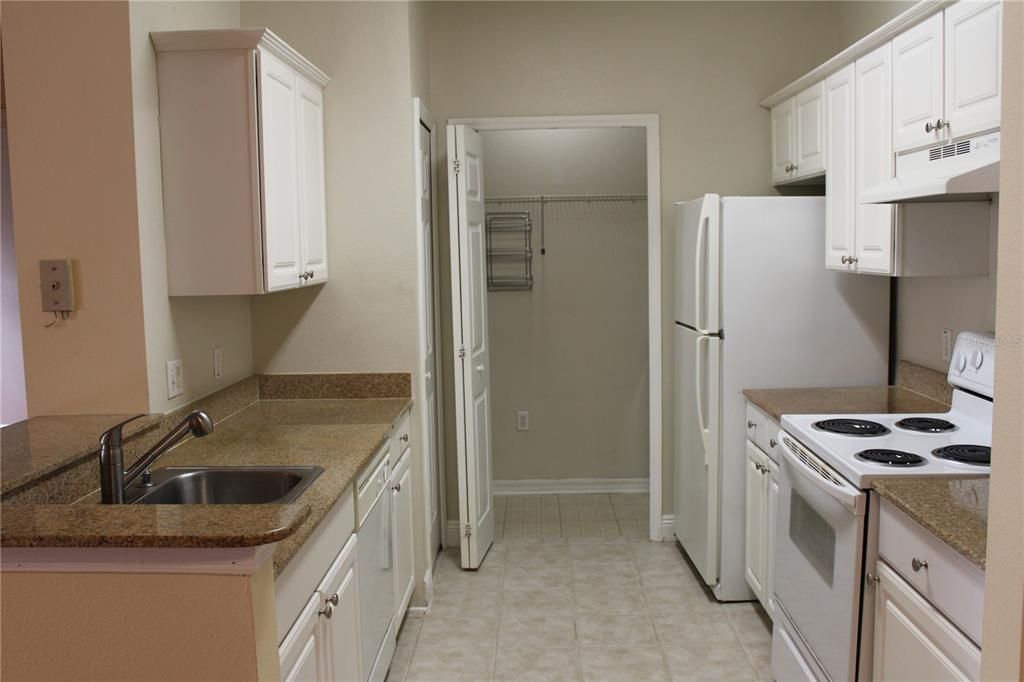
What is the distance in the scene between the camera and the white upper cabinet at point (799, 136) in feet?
12.1

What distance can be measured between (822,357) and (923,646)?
1769 millimetres

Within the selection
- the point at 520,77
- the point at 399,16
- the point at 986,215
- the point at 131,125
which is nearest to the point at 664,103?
the point at 520,77

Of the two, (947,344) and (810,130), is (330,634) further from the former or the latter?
(810,130)

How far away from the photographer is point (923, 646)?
2.04 metres

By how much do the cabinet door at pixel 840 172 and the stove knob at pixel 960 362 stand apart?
52cm

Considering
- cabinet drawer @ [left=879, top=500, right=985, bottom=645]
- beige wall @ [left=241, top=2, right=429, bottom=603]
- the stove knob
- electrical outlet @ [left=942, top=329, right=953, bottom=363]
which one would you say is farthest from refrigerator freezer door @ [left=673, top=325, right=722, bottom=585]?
cabinet drawer @ [left=879, top=500, right=985, bottom=645]

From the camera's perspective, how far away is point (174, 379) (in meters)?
2.80

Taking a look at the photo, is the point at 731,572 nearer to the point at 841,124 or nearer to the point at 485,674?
the point at 485,674

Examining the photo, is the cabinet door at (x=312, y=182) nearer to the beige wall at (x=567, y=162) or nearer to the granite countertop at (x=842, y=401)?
the granite countertop at (x=842, y=401)

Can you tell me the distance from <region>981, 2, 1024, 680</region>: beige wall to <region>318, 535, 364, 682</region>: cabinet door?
1.46m

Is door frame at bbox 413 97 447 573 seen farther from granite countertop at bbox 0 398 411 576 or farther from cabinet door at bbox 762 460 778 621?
cabinet door at bbox 762 460 778 621

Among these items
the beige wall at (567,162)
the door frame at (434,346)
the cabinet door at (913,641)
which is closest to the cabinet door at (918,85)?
the cabinet door at (913,641)

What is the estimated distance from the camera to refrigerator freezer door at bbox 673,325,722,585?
3.76 metres

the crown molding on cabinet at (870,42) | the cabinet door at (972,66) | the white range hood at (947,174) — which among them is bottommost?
the white range hood at (947,174)
